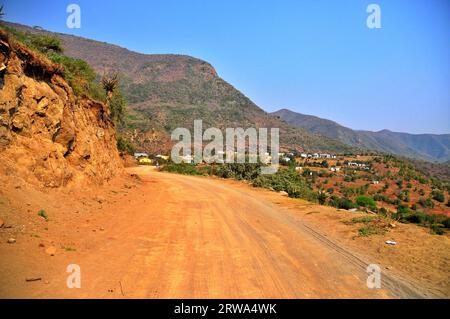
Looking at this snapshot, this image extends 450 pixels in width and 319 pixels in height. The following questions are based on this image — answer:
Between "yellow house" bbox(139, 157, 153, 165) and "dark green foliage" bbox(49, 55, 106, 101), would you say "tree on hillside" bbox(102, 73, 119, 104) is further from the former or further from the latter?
"yellow house" bbox(139, 157, 153, 165)

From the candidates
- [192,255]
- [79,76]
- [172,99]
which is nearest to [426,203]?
[79,76]

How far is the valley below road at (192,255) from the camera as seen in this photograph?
18.3 ft

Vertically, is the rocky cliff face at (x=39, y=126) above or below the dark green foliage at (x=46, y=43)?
below

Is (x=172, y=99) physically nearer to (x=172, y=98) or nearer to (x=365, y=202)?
(x=172, y=98)

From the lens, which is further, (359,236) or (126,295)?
(359,236)

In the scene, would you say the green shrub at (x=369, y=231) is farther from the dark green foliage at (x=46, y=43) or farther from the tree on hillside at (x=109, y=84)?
the tree on hillside at (x=109, y=84)

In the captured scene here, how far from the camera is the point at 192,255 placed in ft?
24.6

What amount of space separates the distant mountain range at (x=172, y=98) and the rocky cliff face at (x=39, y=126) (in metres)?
56.8

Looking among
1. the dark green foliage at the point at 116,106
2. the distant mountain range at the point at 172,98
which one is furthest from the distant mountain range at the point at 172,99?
the dark green foliage at the point at 116,106

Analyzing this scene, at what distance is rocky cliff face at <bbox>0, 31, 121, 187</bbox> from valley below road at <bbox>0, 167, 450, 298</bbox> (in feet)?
2.59

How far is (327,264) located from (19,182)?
777 cm

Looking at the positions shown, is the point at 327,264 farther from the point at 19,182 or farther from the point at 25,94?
the point at 25,94

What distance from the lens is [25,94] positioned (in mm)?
10219
